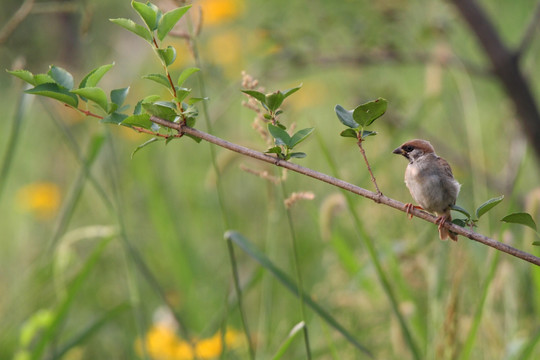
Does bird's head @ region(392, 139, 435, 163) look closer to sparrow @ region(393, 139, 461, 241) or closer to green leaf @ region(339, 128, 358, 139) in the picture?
sparrow @ region(393, 139, 461, 241)

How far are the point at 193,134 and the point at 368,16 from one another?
193 centimetres

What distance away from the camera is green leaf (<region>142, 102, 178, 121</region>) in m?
1.03

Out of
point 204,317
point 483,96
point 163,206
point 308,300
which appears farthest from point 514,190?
point 483,96

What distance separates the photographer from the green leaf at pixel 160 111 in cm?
103

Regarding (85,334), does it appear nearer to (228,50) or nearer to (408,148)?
(408,148)

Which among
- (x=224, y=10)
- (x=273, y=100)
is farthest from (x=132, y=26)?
(x=224, y=10)

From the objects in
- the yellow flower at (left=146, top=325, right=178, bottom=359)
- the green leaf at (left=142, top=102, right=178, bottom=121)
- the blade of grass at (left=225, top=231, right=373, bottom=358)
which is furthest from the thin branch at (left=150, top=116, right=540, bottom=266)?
the yellow flower at (left=146, top=325, right=178, bottom=359)

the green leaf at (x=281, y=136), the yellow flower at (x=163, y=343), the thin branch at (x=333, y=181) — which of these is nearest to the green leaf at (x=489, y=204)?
the thin branch at (x=333, y=181)

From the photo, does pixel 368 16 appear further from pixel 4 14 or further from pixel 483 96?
pixel 4 14

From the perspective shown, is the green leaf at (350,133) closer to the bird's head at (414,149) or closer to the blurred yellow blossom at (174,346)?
the bird's head at (414,149)

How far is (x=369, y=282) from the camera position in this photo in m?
2.54

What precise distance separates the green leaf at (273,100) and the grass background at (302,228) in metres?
0.62

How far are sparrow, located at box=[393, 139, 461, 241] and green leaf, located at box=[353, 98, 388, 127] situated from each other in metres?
0.46

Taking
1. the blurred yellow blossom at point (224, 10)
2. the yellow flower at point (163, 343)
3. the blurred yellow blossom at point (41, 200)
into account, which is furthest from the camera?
the blurred yellow blossom at point (224, 10)
